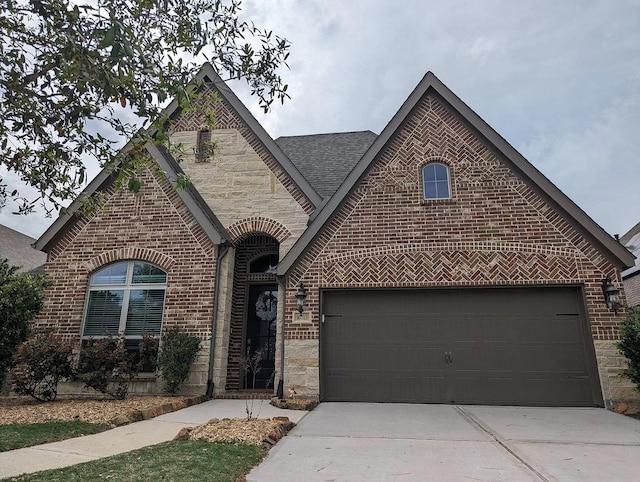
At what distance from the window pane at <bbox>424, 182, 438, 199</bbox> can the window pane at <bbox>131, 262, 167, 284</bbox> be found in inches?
260

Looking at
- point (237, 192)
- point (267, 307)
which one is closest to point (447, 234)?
point (267, 307)

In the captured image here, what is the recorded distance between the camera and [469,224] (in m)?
9.28

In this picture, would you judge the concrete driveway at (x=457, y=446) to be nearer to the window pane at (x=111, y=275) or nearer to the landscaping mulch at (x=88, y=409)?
the landscaping mulch at (x=88, y=409)

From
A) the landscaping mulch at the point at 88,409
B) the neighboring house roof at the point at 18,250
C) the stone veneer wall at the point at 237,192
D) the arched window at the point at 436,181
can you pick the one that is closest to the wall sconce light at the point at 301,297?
the stone veneer wall at the point at 237,192

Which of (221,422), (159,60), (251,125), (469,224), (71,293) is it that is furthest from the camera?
(251,125)

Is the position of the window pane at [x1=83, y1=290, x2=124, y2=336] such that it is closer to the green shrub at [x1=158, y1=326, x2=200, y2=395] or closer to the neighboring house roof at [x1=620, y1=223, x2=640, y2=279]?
the green shrub at [x1=158, y1=326, x2=200, y2=395]

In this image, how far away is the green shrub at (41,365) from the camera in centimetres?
827

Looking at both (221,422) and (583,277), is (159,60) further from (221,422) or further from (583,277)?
(583,277)

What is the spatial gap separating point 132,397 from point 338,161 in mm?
8838

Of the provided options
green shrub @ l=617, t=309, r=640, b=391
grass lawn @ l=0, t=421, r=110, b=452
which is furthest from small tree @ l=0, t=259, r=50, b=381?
green shrub @ l=617, t=309, r=640, b=391

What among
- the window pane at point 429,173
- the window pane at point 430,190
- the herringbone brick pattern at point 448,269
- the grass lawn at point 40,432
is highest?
the window pane at point 429,173

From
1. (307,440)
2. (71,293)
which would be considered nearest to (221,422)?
(307,440)

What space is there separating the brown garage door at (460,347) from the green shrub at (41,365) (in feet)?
18.0

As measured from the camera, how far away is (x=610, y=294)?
8359 mm
